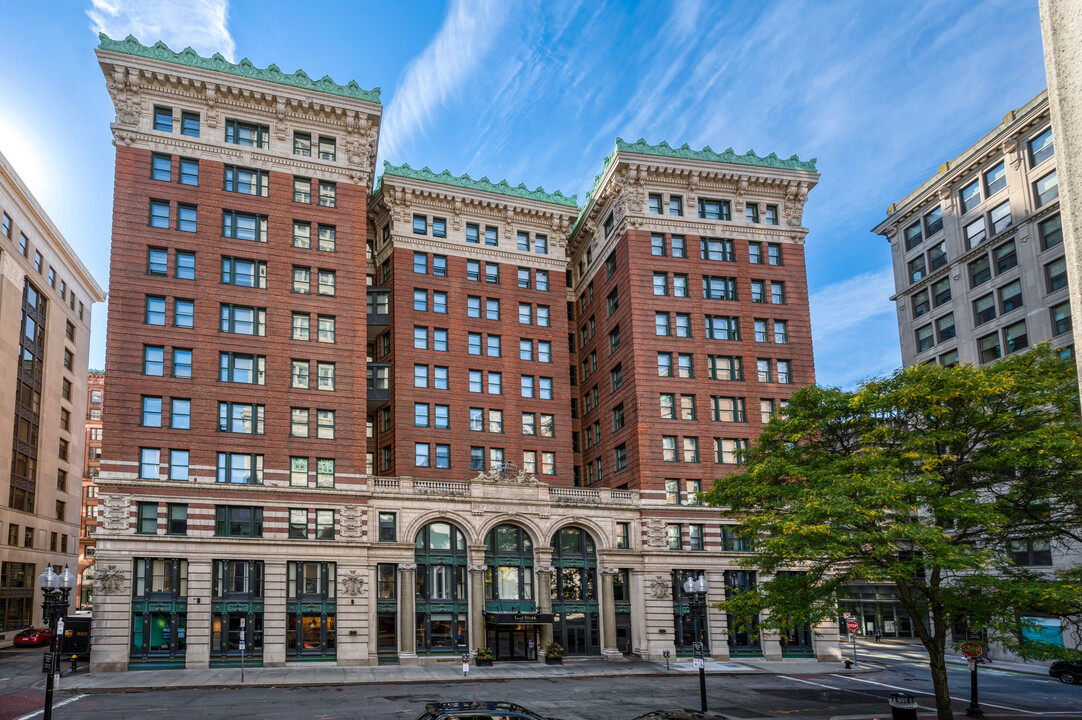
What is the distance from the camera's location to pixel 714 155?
66.1 meters

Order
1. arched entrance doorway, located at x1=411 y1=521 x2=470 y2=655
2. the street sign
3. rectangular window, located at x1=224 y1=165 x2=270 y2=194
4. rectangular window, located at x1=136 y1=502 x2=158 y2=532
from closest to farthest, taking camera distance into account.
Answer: the street sign → rectangular window, located at x1=136 y1=502 x2=158 y2=532 → arched entrance doorway, located at x1=411 y1=521 x2=470 y2=655 → rectangular window, located at x1=224 y1=165 x2=270 y2=194

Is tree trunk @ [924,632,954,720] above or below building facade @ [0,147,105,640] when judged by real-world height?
below

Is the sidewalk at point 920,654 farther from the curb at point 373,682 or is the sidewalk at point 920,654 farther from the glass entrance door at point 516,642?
the glass entrance door at point 516,642

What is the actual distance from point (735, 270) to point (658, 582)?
2436 cm

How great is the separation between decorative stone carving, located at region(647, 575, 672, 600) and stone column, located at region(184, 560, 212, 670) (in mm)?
28228

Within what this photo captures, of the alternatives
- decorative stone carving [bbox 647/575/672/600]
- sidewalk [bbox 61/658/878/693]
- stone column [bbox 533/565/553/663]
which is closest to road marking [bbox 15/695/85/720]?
sidewalk [bbox 61/658/878/693]

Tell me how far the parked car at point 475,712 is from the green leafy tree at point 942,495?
1297 cm

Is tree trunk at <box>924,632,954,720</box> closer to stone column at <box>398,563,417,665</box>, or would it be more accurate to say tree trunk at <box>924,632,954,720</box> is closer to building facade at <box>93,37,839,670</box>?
building facade at <box>93,37,839,670</box>

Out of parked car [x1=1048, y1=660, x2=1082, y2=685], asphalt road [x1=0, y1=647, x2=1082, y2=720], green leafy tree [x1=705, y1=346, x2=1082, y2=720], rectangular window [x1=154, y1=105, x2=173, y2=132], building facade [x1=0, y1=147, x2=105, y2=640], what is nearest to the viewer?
green leafy tree [x1=705, y1=346, x2=1082, y2=720]

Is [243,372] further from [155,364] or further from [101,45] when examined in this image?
[101,45]

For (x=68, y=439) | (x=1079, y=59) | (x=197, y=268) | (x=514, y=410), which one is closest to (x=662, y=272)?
(x=514, y=410)

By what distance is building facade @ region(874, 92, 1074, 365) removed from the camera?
6175cm

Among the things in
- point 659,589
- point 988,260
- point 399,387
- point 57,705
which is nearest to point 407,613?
point 399,387

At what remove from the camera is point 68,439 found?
92062 millimetres
